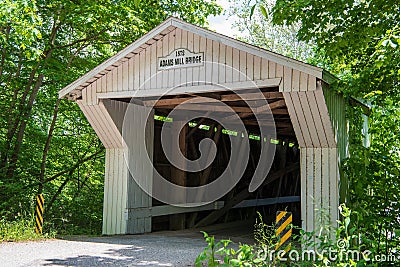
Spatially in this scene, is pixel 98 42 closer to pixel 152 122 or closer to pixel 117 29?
pixel 117 29

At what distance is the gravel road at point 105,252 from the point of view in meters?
6.01

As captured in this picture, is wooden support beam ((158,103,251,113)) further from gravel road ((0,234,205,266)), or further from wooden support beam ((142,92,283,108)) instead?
gravel road ((0,234,205,266))

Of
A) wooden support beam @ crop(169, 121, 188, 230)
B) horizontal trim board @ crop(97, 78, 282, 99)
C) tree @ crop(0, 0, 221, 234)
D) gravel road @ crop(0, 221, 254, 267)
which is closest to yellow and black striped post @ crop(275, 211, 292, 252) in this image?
gravel road @ crop(0, 221, 254, 267)

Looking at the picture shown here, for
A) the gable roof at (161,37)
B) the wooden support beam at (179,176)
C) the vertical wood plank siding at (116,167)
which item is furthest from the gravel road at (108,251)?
the gable roof at (161,37)

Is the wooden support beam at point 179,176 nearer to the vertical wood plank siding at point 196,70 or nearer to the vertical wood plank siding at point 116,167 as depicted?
the vertical wood plank siding at point 116,167

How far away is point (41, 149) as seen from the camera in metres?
12.8

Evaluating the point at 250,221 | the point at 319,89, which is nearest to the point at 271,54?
the point at 319,89

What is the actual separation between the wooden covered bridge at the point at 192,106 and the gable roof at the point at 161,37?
2cm

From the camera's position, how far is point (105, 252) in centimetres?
672

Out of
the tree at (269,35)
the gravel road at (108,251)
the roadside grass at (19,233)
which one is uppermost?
the tree at (269,35)

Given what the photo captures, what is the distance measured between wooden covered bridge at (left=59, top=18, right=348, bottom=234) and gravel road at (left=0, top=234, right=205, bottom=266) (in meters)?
1.04

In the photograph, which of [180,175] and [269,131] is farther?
[269,131]

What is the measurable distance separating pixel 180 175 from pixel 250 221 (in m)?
3.52

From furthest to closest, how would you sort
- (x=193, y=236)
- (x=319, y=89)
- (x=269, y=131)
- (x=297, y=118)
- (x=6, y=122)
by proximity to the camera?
1. (x=269, y=131)
2. (x=6, y=122)
3. (x=193, y=236)
4. (x=297, y=118)
5. (x=319, y=89)
